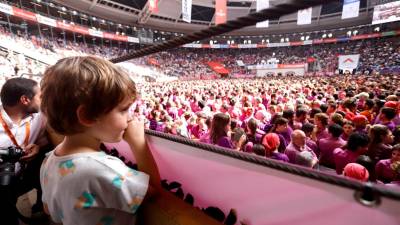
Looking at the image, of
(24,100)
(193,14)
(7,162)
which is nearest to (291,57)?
(193,14)

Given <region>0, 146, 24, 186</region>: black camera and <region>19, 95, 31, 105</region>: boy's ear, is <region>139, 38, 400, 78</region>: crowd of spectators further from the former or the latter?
<region>0, 146, 24, 186</region>: black camera

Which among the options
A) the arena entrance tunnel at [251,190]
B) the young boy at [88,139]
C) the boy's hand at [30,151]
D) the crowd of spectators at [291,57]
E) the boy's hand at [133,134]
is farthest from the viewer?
the crowd of spectators at [291,57]

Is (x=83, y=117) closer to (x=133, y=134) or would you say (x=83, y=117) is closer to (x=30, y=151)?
(x=133, y=134)

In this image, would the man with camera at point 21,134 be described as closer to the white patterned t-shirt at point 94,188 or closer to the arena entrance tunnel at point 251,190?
the white patterned t-shirt at point 94,188

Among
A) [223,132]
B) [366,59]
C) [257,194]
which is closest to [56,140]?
[257,194]

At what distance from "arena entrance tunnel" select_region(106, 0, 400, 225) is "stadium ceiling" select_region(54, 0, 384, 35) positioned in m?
27.5

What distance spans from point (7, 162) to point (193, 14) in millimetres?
38058

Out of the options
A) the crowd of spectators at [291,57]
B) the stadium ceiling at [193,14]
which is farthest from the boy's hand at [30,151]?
the crowd of spectators at [291,57]

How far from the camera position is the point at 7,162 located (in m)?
1.29

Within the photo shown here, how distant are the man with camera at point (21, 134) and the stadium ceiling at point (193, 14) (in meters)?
26.8

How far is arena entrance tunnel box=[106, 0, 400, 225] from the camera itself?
49 centimetres

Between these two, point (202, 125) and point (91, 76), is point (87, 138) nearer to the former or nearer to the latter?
point (91, 76)

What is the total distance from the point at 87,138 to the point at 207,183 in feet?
1.44

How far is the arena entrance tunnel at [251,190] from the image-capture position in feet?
1.62
